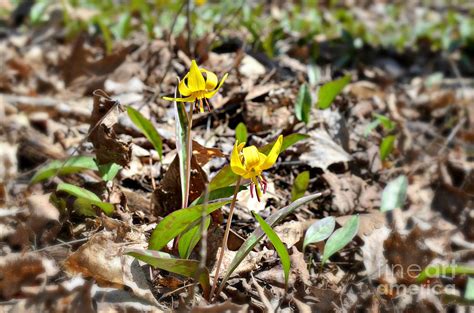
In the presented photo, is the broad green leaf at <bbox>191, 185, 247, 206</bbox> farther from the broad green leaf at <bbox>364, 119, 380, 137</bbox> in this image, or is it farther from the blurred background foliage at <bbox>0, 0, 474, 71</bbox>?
the blurred background foliage at <bbox>0, 0, 474, 71</bbox>

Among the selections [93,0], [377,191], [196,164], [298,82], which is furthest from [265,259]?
[93,0]

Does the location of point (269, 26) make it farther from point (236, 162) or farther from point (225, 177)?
point (236, 162)

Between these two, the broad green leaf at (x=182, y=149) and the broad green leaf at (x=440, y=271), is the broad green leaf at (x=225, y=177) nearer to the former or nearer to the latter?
the broad green leaf at (x=182, y=149)

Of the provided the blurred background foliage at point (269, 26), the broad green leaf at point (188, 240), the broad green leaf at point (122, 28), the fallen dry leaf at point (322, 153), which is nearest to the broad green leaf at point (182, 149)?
the broad green leaf at point (188, 240)

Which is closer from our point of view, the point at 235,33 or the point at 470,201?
the point at 470,201

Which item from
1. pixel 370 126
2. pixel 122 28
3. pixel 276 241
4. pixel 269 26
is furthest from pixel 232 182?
pixel 269 26

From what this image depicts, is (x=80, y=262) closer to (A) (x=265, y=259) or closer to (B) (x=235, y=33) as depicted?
(A) (x=265, y=259)
